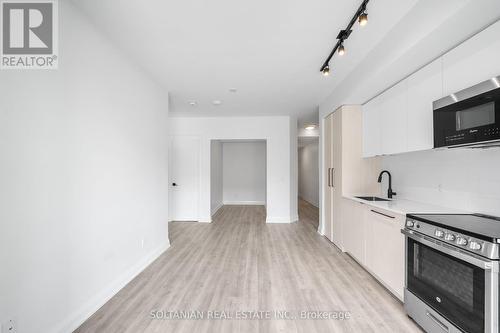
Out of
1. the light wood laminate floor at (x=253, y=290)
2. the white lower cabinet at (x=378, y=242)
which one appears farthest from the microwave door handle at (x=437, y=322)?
the white lower cabinet at (x=378, y=242)

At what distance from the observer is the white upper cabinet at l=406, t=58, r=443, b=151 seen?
2000 mm

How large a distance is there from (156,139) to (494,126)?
12.0 ft

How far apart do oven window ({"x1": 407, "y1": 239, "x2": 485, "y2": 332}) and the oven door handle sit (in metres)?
0.04

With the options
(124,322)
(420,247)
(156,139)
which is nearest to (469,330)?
(420,247)

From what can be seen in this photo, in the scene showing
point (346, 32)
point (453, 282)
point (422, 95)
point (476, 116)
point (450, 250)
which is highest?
point (346, 32)

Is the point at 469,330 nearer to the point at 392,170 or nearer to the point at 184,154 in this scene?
the point at 392,170

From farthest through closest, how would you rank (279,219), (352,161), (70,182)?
1. (279,219)
2. (352,161)
3. (70,182)

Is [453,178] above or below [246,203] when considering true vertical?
above

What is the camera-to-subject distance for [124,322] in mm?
1910

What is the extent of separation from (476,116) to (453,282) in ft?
4.06

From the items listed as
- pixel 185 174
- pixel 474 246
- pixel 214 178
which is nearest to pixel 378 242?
pixel 474 246

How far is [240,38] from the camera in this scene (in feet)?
7.28

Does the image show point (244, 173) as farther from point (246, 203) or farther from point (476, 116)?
point (476, 116)

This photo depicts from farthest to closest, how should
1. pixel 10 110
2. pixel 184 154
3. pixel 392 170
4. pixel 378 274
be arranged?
pixel 184 154 → pixel 392 170 → pixel 378 274 → pixel 10 110
